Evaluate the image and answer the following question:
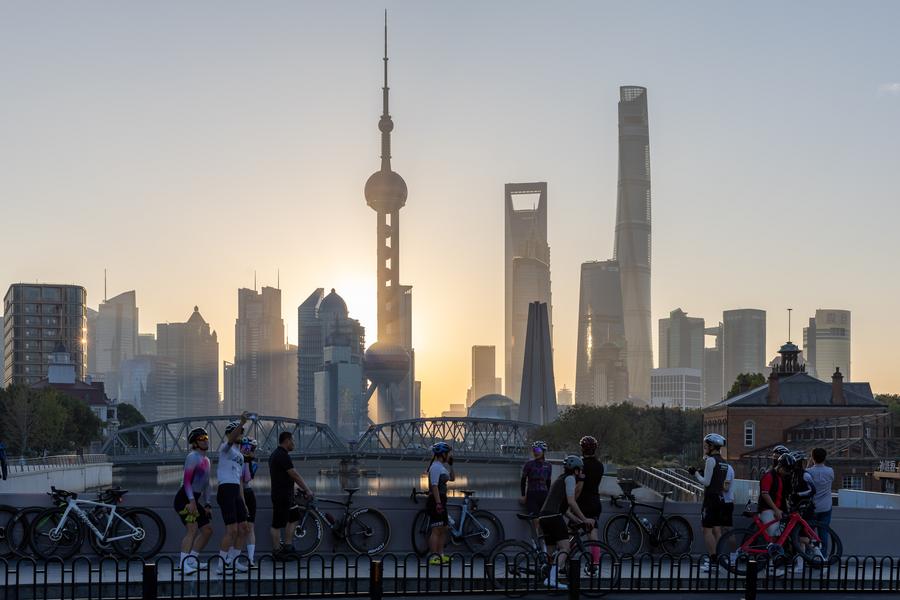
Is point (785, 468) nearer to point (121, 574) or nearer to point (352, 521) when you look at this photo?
point (352, 521)

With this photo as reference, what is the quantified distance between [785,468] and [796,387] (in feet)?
269

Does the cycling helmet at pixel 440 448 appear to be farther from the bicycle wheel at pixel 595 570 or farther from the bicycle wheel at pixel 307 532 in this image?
the bicycle wheel at pixel 595 570

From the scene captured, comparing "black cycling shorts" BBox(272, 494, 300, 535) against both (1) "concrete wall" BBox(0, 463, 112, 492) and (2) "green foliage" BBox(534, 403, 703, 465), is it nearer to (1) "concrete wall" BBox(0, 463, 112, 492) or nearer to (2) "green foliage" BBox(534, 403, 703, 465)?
(1) "concrete wall" BBox(0, 463, 112, 492)

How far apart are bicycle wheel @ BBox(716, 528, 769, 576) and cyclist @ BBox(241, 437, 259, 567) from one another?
24.4 ft

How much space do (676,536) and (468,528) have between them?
3.71 metres

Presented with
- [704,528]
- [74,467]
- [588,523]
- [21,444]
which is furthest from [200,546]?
[21,444]

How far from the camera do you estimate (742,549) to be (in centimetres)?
2041

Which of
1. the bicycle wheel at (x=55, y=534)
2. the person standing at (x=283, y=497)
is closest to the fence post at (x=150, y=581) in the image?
the person standing at (x=283, y=497)

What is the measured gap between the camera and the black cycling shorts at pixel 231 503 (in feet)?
63.4

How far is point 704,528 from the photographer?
813 inches

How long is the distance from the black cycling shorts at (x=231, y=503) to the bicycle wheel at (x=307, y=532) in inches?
82.8

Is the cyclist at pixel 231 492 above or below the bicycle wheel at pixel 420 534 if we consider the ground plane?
above

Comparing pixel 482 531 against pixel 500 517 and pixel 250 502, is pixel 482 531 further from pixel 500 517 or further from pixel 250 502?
pixel 250 502

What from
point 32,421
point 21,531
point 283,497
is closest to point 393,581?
point 283,497
